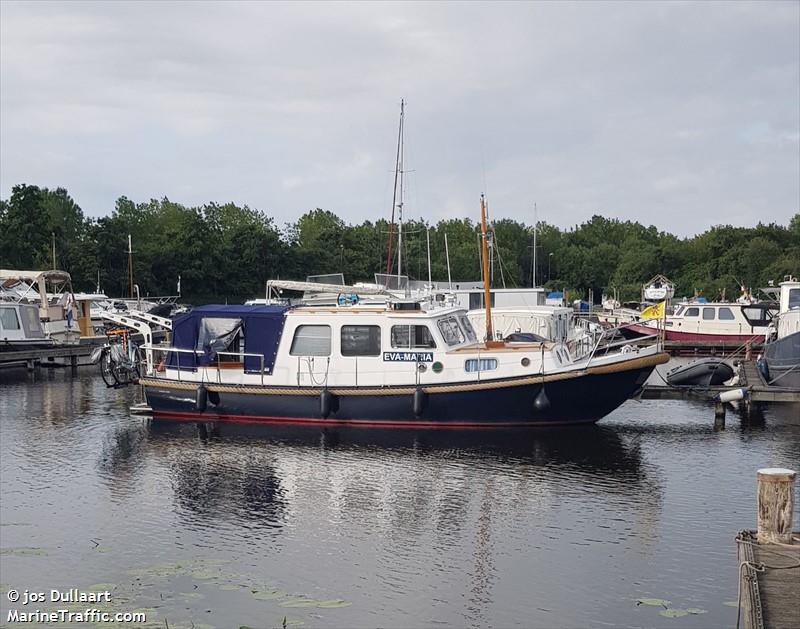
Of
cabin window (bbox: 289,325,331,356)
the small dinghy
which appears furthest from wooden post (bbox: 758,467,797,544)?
the small dinghy

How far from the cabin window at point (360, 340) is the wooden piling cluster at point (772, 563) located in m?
13.6

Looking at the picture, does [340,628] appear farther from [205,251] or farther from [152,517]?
[205,251]

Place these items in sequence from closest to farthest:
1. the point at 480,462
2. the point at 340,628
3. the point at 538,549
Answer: the point at 340,628, the point at 538,549, the point at 480,462

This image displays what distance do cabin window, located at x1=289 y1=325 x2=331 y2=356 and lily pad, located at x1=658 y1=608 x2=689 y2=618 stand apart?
42.9 ft

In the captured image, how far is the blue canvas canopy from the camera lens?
955 inches

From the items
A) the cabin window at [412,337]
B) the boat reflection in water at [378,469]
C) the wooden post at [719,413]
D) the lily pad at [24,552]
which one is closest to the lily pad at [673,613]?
the boat reflection in water at [378,469]

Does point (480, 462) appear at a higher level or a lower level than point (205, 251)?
lower

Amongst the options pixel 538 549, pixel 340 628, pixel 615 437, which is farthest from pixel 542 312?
pixel 340 628

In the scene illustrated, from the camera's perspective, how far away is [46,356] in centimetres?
3959

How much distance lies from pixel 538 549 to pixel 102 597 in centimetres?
663

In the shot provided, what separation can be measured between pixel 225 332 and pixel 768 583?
58.3 ft

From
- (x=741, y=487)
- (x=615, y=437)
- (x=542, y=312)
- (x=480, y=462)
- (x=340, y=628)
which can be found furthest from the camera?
(x=542, y=312)

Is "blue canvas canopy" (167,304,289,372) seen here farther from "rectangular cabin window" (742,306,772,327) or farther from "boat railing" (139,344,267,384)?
"rectangular cabin window" (742,306,772,327)

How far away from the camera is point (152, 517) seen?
16.8 m
